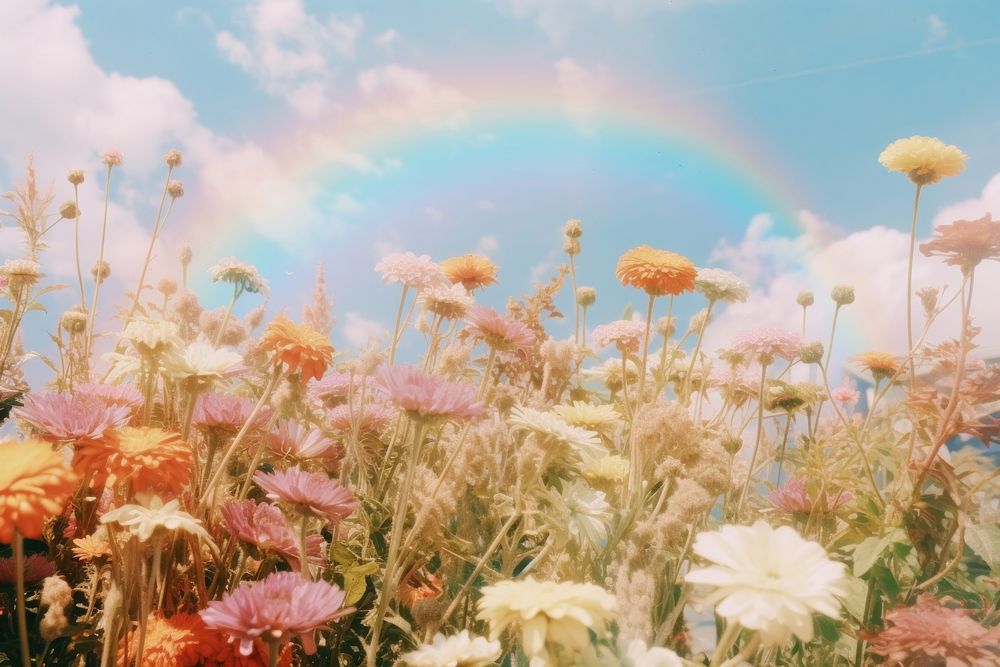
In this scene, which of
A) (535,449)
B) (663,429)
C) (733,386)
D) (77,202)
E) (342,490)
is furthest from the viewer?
(77,202)

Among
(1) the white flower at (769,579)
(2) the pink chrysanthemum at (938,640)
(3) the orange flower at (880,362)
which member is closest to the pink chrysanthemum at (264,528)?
(1) the white flower at (769,579)

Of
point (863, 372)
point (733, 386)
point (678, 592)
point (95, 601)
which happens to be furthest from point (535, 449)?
point (863, 372)

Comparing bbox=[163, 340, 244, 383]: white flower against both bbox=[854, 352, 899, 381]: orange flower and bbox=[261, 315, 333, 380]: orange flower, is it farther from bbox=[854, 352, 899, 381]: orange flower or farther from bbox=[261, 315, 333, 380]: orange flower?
bbox=[854, 352, 899, 381]: orange flower

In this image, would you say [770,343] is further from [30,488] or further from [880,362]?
[30,488]

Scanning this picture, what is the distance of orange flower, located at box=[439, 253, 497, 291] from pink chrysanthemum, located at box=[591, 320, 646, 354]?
1.30ft

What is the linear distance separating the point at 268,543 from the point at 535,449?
46 centimetres

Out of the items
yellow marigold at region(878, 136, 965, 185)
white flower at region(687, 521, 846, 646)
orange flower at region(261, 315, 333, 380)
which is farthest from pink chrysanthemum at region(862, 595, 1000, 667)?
yellow marigold at region(878, 136, 965, 185)

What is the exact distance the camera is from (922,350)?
146 centimetres

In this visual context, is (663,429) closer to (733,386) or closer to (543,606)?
(543,606)

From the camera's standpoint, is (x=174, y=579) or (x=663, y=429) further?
(x=663, y=429)

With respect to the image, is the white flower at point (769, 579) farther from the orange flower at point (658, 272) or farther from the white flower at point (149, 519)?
the orange flower at point (658, 272)

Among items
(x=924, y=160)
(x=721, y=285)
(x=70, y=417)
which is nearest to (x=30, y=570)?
(x=70, y=417)

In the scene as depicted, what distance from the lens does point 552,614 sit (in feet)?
2.14

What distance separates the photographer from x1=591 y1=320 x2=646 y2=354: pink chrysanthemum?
2.05 metres
